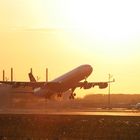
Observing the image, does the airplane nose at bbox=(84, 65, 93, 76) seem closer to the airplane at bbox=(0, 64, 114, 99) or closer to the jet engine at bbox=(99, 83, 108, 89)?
the airplane at bbox=(0, 64, 114, 99)

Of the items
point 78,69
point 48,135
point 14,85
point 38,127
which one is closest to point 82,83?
point 78,69

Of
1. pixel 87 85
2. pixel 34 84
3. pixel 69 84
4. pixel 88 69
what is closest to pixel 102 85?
pixel 87 85

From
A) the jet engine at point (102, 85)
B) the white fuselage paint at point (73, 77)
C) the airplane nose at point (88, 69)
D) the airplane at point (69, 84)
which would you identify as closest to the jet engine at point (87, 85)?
the airplane at point (69, 84)

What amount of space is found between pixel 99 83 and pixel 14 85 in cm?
1787

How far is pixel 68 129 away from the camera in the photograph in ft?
178

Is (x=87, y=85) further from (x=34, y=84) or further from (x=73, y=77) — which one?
(x=34, y=84)

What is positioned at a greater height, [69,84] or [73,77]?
[73,77]

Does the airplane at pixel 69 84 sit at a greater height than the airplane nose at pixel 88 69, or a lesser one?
lesser

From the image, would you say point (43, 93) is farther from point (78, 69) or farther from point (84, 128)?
point (84, 128)

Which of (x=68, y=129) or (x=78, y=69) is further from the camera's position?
(x=78, y=69)

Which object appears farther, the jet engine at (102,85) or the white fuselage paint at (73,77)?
the jet engine at (102,85)

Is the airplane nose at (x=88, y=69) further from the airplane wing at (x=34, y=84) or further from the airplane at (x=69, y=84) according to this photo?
the airplane wing at (x=34, y=84)

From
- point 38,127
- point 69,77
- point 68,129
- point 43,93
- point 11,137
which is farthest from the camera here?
point 43,93

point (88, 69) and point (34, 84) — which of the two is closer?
point (88, 69)
